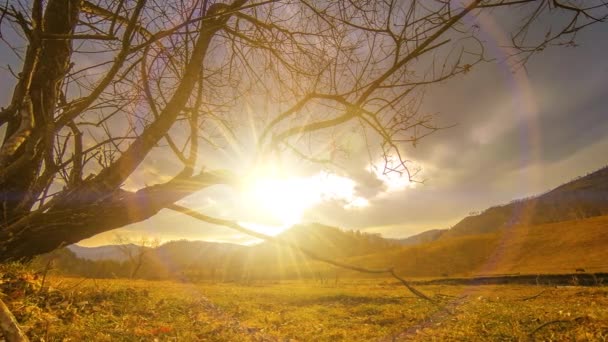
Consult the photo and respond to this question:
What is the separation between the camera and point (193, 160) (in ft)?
10.9

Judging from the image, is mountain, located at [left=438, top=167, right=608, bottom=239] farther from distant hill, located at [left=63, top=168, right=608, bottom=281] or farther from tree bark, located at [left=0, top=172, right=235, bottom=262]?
tree bark, located at [left=0, top=172, right=235, bottom=262]

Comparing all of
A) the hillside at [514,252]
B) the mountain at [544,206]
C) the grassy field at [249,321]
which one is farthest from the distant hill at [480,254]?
the grassy field at [249,321]

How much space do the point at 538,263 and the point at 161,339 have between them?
44.1 m

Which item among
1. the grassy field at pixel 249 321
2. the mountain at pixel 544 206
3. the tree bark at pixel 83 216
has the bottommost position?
the grassy field at pixel 249 321

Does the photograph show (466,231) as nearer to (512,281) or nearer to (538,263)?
(538,263)

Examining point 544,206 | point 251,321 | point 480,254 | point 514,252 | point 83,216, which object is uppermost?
point 544,206

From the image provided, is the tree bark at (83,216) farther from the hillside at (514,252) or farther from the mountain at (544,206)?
the mountain at (544,206)

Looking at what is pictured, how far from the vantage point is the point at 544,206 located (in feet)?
329

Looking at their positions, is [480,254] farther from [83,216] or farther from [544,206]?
[544,206]

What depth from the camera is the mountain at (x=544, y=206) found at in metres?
93.4

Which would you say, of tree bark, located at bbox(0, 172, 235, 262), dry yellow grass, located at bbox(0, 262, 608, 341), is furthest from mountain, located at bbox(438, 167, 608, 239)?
tree bark, located at bbox(0, 172, 235, 262)


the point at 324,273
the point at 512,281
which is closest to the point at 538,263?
the point at 512,281

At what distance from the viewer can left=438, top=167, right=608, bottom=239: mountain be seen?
93438 millimetres

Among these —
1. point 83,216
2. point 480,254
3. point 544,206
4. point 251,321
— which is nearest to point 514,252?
point 480,254
